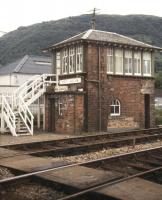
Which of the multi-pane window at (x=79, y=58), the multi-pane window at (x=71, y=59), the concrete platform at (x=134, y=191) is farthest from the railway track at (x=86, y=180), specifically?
the multi-pane window at (x=71, y=59)

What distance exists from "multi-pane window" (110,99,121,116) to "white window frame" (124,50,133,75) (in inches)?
80.3

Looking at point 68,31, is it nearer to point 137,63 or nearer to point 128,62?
point 137,63

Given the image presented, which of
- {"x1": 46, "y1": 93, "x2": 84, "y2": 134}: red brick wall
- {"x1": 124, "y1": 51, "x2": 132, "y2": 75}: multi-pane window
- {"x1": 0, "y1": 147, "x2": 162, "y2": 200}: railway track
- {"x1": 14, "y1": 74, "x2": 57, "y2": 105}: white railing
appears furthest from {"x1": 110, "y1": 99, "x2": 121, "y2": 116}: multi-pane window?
{"x1": 0, "y1": 147, "x2": 162, "y2": 200}: railway track

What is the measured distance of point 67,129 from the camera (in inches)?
947

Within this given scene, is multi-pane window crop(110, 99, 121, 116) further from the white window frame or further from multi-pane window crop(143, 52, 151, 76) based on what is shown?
multi-pane window crop(143, 52, 151, 76)

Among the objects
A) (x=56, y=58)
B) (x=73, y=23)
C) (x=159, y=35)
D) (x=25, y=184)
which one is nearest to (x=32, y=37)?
(x=73, y=23)

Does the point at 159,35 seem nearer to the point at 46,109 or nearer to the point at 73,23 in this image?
the point at 73,23

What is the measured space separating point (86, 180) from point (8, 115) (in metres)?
13.9

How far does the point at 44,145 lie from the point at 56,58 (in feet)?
40.6

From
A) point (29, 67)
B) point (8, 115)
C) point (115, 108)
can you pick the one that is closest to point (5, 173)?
point (8, 115)

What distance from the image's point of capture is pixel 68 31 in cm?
12800

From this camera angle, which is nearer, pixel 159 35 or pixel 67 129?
pixel 67 129

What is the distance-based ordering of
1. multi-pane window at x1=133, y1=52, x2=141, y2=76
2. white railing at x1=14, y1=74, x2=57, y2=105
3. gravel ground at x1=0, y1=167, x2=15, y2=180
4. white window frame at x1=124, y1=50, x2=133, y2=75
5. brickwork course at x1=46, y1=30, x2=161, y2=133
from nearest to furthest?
gravel ground at x1=0, y1=167, x2=15, y2=180, brickwork course at x1=46, y1=30, x2=161, y2=133, white railing at x1=14, y1=74, x2=57, y2=105, white window frame at x1=124, y1=50, x2=133, y2=75, multi-pane window at x1=133, y1=52, x2=141, y2=76

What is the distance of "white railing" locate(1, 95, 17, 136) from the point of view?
21672 mm
